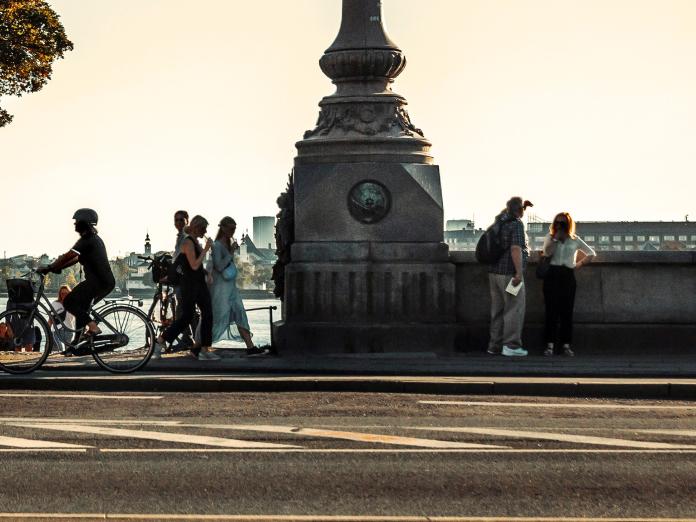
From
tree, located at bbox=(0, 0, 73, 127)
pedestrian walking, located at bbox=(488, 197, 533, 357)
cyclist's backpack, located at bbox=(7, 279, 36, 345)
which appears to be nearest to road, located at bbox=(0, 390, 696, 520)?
cyclist's backpack, located at bbox=(7, 279, 36, 345)

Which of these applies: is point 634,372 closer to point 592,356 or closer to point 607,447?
point 592,356

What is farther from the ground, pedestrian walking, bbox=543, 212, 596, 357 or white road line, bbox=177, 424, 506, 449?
pedestrian walking, bbox=543, 212, 596, 357

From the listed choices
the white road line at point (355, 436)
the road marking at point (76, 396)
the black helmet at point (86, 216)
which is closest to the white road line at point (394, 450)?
the white road line at point (355, 436)

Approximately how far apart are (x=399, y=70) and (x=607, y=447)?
849 centimetres

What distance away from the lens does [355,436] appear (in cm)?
1012

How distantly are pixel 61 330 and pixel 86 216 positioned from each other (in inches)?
44.3

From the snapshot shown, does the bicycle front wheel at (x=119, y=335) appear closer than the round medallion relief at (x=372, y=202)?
Yes

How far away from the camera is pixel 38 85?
68.6ft

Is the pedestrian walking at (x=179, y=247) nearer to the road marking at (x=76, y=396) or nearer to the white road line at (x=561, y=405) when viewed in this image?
the road marking at (x=76, y=396)

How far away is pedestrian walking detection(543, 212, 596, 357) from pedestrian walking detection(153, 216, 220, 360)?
3.46 meters

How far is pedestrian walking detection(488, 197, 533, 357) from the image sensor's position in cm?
1627

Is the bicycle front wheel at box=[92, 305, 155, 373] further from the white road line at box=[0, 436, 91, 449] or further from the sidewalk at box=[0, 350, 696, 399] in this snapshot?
the white road line at box=[0, 436, 91, 449]

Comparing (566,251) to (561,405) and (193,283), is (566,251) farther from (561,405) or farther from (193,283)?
(561,405)

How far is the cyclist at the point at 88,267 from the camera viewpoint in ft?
48.1
